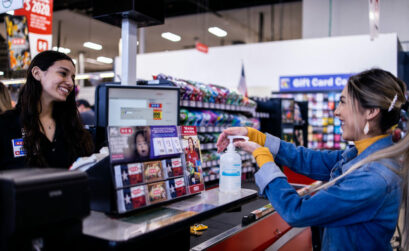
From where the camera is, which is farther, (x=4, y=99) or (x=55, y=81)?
(x=4, y=99)

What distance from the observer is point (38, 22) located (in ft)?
18.1

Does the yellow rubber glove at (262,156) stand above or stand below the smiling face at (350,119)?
below

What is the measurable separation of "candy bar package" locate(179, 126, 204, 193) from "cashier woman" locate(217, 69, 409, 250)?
Result: 334 mm

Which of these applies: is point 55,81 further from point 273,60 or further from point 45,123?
point 273,60

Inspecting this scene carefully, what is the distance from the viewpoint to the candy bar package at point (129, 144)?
1.46 metres

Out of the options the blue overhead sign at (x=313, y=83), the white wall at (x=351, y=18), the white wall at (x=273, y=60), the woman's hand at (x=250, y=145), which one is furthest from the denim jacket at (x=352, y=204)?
the white wall at (x=351, y=18)

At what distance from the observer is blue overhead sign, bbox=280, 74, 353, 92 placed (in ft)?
27.7

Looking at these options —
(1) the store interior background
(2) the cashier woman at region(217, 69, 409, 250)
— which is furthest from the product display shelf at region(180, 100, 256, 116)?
(1) the store interior background

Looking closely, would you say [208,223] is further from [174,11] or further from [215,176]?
[174,11]

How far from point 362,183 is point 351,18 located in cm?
913

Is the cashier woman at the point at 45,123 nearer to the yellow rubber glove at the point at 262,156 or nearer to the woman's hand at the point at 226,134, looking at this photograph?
the woman's hand at the point at 226,134

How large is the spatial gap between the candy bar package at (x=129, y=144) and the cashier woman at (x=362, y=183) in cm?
50

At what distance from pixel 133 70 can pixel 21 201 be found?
2024 millimetres

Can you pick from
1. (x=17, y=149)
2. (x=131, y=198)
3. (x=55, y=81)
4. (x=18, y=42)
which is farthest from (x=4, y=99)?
(x=131, y=198)
